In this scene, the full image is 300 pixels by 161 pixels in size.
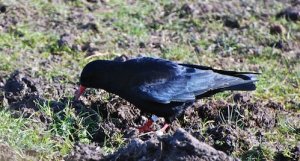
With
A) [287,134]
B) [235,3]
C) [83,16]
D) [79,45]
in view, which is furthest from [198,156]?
[235,3]

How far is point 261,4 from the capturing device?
37.6 ft

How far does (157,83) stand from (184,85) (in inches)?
10.8

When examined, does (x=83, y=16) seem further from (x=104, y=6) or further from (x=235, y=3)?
(x=235, y=3)

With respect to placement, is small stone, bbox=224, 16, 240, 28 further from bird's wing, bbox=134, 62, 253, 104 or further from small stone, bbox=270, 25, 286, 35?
bird's wing, bbox=134, 62, 253, 104

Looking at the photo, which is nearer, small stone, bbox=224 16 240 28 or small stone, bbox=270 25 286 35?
small stone, bbox=270 25 286 35

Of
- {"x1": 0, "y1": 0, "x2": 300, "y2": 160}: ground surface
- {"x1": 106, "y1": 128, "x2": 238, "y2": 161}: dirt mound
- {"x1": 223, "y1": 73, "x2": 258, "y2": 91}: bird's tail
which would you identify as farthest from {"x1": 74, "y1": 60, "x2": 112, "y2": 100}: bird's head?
{"x1": 106, "y1": 128, "x2": 238, "y2": 161}: dirt mound

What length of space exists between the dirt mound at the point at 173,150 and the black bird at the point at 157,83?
5.06ft

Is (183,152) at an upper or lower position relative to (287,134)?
upper

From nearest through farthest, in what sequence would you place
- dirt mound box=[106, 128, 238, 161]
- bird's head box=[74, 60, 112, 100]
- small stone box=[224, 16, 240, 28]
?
dirt mound box=[106, 128, 238, 161]
bird's head box=[74, 60, 112, 100]
small stone box=[224, 16, 240, 28]

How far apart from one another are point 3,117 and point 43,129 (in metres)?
0.37

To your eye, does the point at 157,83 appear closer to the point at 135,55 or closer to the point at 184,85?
the point at 184,85

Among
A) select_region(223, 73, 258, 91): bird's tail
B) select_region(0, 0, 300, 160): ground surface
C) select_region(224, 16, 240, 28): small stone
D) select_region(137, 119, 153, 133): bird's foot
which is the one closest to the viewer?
select_region(0, 0, 300, 160): ground surface

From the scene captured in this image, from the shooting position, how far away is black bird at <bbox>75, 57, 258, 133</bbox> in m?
7.39

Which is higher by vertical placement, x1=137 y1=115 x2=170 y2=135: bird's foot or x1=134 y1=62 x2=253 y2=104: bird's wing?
x1=134 y1=62 x2=253 y2=104: bird's wing
